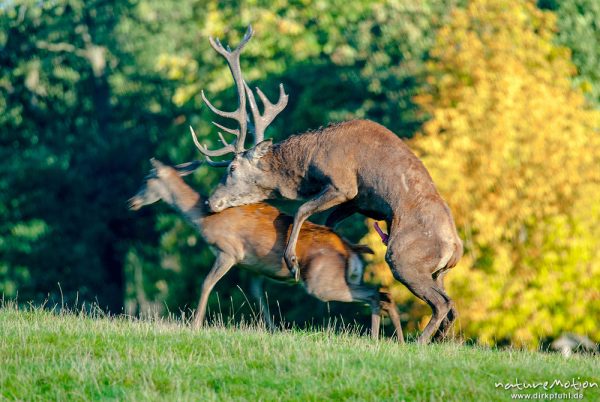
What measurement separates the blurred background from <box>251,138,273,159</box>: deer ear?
2.02 metres

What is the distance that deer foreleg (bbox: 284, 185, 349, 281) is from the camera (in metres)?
11.4

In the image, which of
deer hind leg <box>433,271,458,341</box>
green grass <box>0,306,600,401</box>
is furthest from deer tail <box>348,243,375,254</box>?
green grass <box>0,306,600,401</box>

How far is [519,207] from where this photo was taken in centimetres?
1738

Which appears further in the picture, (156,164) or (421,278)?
(156,164)

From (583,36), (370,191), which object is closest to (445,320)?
(370,191)

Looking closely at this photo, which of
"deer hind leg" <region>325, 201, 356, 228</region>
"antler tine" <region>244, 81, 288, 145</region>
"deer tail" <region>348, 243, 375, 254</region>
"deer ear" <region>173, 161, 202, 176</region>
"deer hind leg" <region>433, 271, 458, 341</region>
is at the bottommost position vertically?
"deer hind leg" <region>433, 271, 458, 341</region>

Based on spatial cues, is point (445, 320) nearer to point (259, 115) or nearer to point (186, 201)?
point (186, 201)

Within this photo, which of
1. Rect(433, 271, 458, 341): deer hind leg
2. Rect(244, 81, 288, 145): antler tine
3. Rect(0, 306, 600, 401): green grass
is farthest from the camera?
Rect(244, 81, 288, 145): antler tine

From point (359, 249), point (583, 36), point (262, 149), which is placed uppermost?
point (583, 36)

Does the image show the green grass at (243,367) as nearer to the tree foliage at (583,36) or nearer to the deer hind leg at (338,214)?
the deer hind leg at (338,214)

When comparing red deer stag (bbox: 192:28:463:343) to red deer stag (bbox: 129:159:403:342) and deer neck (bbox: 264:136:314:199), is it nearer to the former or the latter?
deer neck (bbox: 264:136:314:199)

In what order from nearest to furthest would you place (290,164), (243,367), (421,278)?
(243,367) < (421,278) < (290,164)

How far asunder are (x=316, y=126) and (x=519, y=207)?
6112 millimetres

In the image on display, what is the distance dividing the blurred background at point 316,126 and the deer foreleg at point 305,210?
7.23ft
